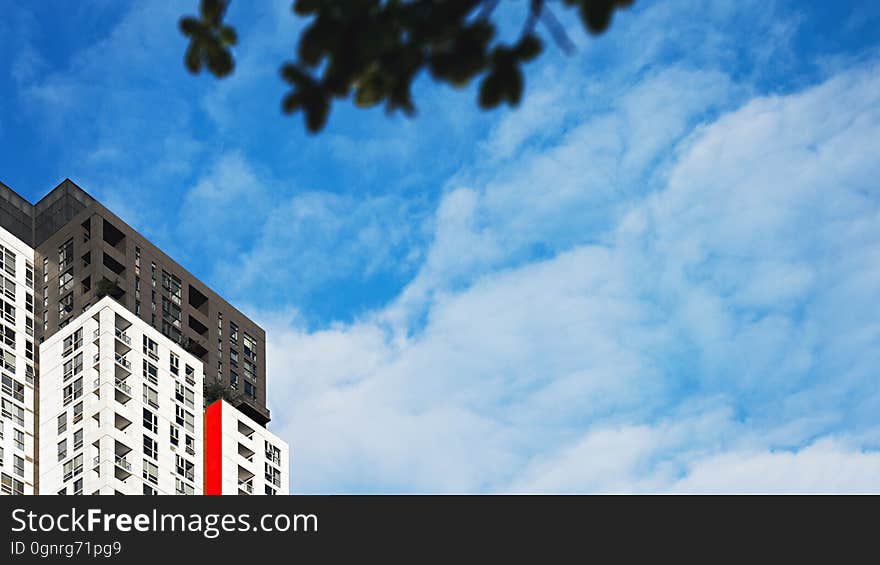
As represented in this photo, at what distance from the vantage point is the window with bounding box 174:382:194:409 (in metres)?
106

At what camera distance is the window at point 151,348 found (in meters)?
105

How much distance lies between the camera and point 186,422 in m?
106

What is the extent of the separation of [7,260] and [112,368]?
15564 millimetres

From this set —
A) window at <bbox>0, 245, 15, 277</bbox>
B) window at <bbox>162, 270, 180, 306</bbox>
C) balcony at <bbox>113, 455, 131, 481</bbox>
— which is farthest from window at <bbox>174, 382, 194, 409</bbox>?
window at <bbox>0, 245, 15, 277</bbox>

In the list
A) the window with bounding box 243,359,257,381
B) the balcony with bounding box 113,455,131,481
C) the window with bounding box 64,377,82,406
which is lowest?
the balcony with bounding box 113,455,131,481

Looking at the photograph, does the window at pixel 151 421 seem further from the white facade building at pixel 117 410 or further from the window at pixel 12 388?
the window at pixel 12 388

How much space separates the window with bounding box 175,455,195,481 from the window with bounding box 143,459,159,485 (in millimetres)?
2970

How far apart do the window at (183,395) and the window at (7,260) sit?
1624 centimetres

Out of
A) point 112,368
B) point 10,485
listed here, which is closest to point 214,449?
point 112,368

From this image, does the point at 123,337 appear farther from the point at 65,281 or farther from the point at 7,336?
the point at 65,281

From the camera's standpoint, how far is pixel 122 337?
103m

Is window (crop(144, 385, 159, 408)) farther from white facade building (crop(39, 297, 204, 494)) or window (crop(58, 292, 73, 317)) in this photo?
window (crop(58, 292, 73, 317))
